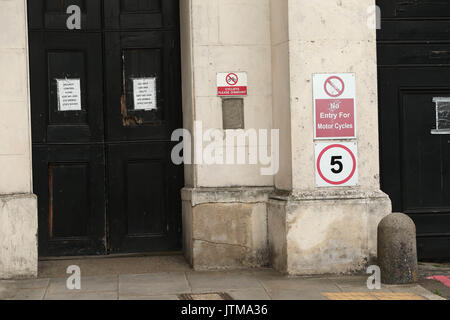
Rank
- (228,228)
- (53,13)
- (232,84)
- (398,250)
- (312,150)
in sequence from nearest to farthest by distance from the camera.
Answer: (398,250) → (312,150) → (228,228) → (232,84) → (53,13)

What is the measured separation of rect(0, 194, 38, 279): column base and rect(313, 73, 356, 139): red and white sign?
3410 mm

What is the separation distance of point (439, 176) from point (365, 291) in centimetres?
249

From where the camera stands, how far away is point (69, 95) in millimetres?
9930

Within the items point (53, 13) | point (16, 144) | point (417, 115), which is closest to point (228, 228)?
point (16, 144)

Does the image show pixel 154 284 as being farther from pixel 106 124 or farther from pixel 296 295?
pixel 106 124

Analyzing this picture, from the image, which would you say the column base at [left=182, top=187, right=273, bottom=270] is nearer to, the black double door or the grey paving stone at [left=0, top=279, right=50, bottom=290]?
the black double door

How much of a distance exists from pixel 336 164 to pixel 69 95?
349 cm

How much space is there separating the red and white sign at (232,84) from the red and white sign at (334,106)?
92 cm

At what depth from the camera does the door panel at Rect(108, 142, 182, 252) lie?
1003 centimetres

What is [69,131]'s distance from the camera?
9.89 m

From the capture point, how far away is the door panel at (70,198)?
32.3 ft

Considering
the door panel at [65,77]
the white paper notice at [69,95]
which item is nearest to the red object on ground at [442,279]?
the door panel at [65,77]

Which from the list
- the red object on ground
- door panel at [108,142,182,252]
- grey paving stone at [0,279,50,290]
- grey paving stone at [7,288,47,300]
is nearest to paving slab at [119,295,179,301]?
grey paving stone at [7,288,47,300]
